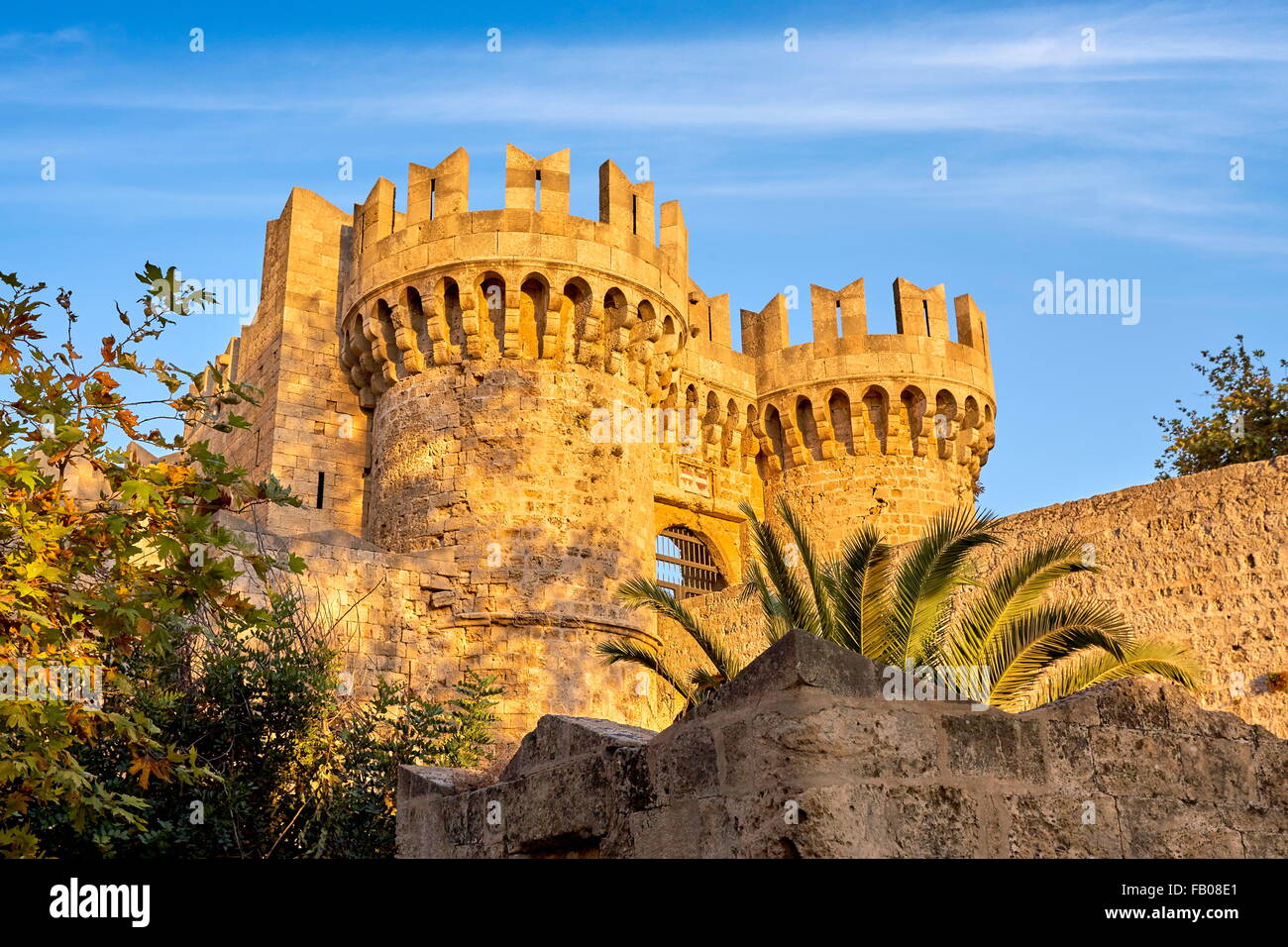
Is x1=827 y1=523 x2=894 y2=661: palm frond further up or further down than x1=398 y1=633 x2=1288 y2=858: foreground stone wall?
further up

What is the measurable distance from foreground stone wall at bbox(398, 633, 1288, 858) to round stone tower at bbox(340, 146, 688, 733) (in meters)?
8.97

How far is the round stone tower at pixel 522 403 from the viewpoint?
13812 mm

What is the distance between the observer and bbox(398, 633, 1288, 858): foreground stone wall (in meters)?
3.50

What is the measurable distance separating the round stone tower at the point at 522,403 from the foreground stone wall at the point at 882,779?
897cm

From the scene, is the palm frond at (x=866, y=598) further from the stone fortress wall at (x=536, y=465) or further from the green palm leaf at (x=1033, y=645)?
the stone fortress wall at (x=536, y=465)

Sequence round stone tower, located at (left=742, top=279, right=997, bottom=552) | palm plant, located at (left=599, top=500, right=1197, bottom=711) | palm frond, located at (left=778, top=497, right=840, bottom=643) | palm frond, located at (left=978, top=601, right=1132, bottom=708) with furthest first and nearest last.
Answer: round stone tower, located at (left=742, top=279, right=997, bottom=552), palm frond, located at (left=778, top=497, right=840, bottom=643), palm plant, located at (left=599, top=500, right=1197, bottom=711), palm frond, located at (left=978, top=601, right=1132, bottom=708)

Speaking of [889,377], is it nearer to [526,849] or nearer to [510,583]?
[510,583]

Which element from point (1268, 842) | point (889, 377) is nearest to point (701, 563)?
point (889, 377)

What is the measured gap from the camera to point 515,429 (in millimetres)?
14320

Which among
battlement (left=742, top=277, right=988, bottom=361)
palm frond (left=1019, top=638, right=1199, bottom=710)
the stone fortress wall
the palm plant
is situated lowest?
palm frond (left=1019, top=638, right=1199, bottom=710)

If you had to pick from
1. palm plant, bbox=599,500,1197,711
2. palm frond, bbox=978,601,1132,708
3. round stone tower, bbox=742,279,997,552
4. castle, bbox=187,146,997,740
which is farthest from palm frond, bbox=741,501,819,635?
round stone tower, bbox=742,279,997,552

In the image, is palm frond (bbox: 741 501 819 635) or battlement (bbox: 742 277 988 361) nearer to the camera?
palm frond (bbox: 741 501 819 635)

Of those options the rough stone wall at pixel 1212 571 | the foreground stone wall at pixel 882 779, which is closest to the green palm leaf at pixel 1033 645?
the rough stone wall at pixel 1212 571

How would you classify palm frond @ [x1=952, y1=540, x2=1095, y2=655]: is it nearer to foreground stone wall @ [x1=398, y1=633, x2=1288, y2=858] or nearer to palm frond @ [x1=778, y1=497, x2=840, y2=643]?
palm frond @ [x1=778, y1=497, x2=840, y2=643]
